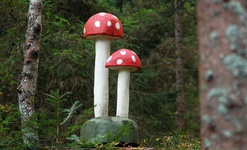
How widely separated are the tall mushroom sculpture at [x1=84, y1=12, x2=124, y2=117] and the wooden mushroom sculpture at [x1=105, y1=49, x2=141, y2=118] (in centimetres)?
27

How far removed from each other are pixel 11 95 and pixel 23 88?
3.47 m

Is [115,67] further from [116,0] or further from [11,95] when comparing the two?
[116,0]

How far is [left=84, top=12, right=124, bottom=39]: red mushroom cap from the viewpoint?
22.6 ft

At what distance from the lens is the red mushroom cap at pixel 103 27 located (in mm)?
6898

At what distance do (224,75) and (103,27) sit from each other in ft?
16.2

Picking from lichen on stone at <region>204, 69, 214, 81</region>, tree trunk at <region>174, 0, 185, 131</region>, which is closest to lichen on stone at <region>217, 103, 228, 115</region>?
lichen on stone at <region>204, 69, 214, 81</region>

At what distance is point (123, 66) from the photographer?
22.8ft

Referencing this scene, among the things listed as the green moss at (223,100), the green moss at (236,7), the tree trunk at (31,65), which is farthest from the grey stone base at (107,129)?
the green moss at (236,7)

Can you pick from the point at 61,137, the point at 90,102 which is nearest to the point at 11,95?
the point at 90,102

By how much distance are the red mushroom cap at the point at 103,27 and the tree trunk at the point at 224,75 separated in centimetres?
477

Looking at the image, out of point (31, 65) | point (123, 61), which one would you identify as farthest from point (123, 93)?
point (31, 65)

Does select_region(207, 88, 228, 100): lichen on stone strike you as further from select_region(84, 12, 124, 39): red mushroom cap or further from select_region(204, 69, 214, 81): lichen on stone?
select_region(84, 12, 124, 39): red mushroom cap

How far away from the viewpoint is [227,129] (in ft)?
6.78

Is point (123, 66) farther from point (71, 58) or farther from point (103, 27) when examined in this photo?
point (71, 58)
